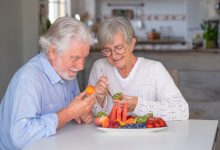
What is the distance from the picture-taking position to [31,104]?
5.79 ft

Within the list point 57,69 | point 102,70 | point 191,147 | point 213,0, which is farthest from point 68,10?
point 191,147

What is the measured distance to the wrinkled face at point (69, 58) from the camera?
72.9 inches

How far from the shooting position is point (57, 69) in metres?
1.92

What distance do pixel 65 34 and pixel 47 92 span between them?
260 millimetres

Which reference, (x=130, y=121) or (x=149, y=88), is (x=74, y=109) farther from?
(x=149, y=88)

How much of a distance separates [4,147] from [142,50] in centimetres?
238

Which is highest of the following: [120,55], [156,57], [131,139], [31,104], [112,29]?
[112,29]

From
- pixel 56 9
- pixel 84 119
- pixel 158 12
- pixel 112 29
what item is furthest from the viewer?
pixel 158 12

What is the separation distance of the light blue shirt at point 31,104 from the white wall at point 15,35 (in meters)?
1.37

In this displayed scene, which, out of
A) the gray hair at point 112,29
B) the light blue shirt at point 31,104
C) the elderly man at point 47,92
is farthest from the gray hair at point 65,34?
the gray hair at point 112,29

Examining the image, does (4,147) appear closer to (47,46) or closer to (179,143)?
(47,46)

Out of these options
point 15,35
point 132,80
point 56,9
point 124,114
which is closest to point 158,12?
point 56,9

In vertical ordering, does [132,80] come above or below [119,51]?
below

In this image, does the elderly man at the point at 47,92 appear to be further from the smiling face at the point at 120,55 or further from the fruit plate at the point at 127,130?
the smiling face at the point at 120,55
